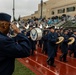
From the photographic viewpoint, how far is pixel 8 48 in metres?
2.58

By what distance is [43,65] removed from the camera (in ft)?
38.6

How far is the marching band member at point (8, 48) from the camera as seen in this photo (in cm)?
259

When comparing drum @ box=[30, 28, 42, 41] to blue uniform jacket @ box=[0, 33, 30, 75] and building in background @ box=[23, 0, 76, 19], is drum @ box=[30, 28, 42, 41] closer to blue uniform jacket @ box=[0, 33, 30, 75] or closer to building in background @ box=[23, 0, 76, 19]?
blue uniform jacket @ box=[0, 33, 30, 75]

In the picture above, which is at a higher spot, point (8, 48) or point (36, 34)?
point (8, 48)

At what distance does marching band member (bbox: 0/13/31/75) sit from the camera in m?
2.59

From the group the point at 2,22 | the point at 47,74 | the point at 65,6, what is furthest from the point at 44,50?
the point at 65,6

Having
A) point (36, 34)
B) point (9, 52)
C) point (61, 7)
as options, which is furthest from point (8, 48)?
point (61, 7)

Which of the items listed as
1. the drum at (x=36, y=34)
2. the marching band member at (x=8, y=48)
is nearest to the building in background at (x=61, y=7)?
the drum at (x=36, y=34)

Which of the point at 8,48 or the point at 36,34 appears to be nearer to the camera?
the point at 8,48

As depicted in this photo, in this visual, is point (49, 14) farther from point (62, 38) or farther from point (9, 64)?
point (9, 64)

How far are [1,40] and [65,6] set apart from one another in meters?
50.9

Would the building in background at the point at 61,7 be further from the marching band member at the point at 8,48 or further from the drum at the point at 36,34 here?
the marching band member at the point at 8,48

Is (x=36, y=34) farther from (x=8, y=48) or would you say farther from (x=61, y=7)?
(x=61, y=7)

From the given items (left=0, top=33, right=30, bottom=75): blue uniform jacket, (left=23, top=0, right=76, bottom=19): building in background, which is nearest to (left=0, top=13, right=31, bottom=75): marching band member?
(left=0, top=33, right=30, bottom=75): blue uniform jacket
